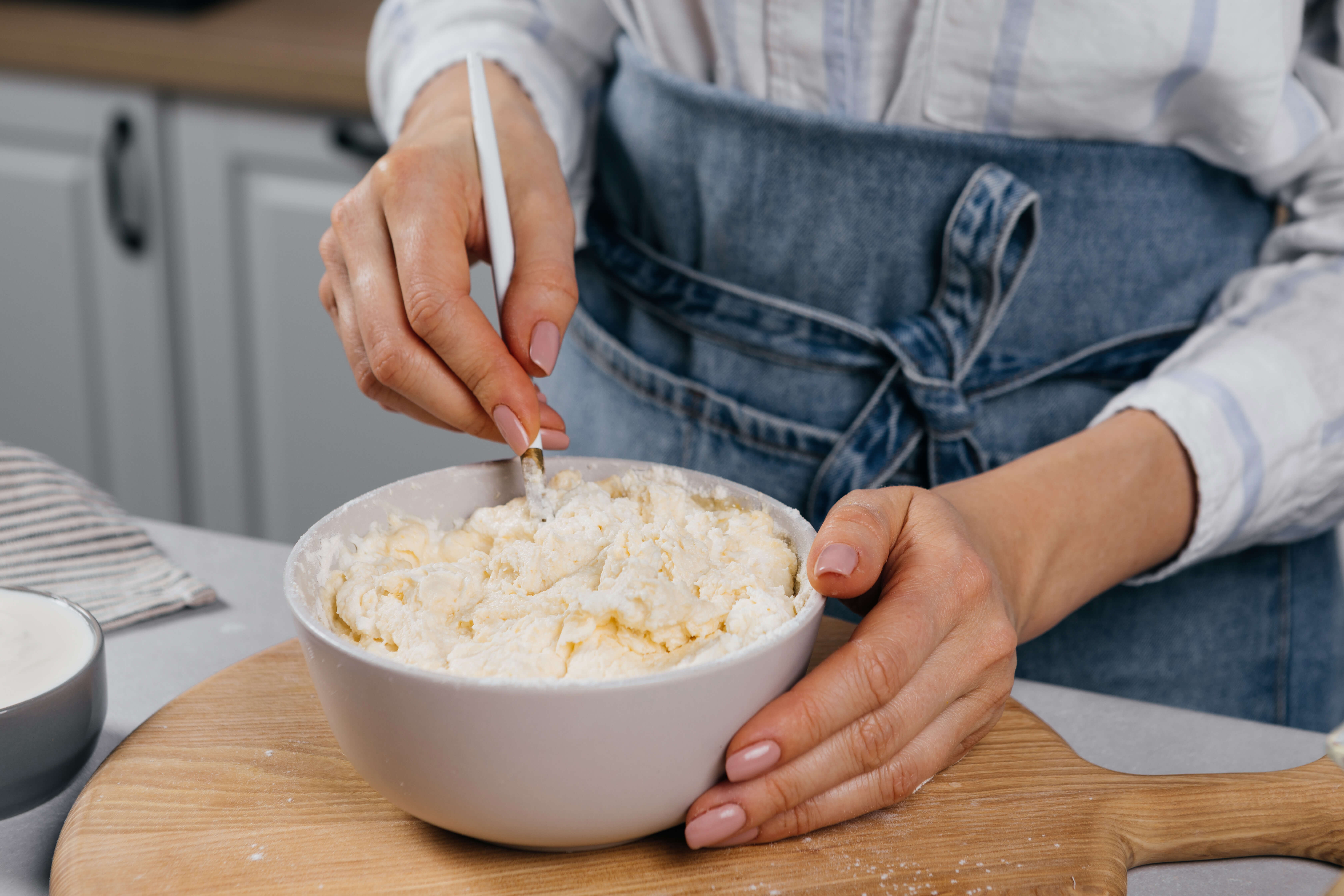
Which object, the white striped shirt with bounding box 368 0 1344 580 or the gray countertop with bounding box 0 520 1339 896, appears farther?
the white striped shirt with bounding box 368 0 1344 580

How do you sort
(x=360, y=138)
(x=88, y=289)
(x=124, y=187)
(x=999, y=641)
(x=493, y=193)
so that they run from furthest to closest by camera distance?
1. (x=88, y=289)
2. (x=124, y=187)
3. (x=360, y=138)
4. (x=493, y=193)
5. (x=999, y=641)

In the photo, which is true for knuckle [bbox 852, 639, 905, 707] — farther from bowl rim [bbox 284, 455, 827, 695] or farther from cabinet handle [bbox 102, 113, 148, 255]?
cabinet handle [bbox 102, 113, 148, 255]

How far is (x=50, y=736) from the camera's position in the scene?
0.58m

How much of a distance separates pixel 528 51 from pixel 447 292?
0.40 metres

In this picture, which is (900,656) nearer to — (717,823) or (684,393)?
(717,823)

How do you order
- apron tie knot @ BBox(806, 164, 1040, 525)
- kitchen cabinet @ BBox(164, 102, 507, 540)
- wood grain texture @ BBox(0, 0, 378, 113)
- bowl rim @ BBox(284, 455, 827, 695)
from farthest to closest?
1. kitchen cabinet @ BBox(164, 102, 507, 540)
2. wood grain texture @ BBox(0, 0, 378, 113)
3. apron tie knot @ BBox(806, 164, 1040, 525)
4. bowl rim @ BBox(284, 455, 827, 695)

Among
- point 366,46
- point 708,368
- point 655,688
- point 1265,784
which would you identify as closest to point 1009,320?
point 708,368

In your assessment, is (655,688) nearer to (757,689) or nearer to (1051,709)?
(757,689)

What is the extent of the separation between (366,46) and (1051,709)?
4.44ft

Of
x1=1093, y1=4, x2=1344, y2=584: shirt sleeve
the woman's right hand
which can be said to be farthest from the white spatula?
x1=1093, y1=4, x2=1344, y2=584: shirt sleeve

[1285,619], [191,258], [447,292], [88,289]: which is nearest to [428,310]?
[447,292]

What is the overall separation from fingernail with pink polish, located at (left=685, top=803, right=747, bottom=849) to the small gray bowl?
310mm

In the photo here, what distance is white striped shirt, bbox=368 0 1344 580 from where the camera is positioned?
2.52ft

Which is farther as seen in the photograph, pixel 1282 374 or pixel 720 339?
pixel 720 339
